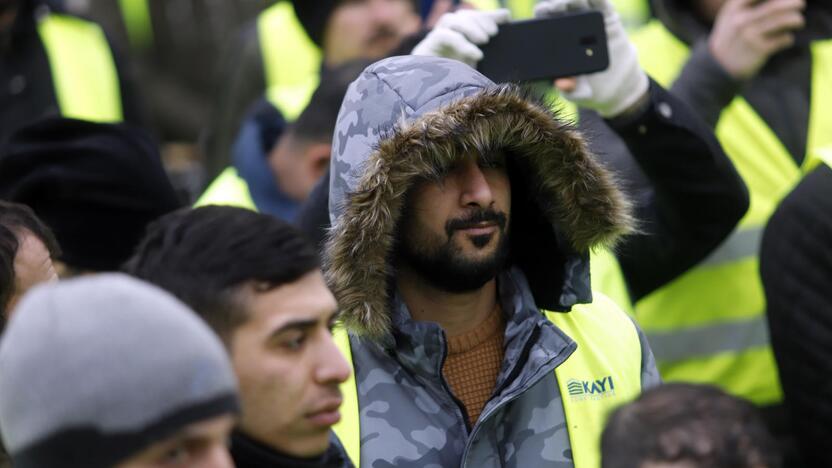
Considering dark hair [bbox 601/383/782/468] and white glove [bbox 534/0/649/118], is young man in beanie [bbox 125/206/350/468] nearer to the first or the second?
dark hair [bbox 601/383/782/468]

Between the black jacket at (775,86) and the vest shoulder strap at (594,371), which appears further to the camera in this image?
the black jacket at (775,86)

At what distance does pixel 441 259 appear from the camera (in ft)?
11.5

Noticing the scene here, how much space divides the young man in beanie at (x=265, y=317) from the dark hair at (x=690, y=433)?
20.7 inches

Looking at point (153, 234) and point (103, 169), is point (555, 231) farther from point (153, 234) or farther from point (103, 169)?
point (103, 169)

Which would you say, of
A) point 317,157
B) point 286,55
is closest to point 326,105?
point 317,157

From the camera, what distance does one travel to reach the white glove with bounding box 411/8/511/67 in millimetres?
4090

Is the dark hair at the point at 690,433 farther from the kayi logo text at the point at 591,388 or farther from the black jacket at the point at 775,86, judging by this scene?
the black jacket at the point at 775,86

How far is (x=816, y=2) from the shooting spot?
499 cm

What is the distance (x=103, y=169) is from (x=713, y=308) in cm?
180

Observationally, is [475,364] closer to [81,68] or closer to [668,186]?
[668,186]

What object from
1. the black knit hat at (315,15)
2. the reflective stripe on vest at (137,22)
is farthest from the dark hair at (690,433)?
the reflective stripe on vest at (137,22)

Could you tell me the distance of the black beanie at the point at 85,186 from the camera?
4.47 m

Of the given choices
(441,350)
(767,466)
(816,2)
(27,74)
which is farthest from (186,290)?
(27,74)

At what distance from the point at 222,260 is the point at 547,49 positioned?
1605 mm
